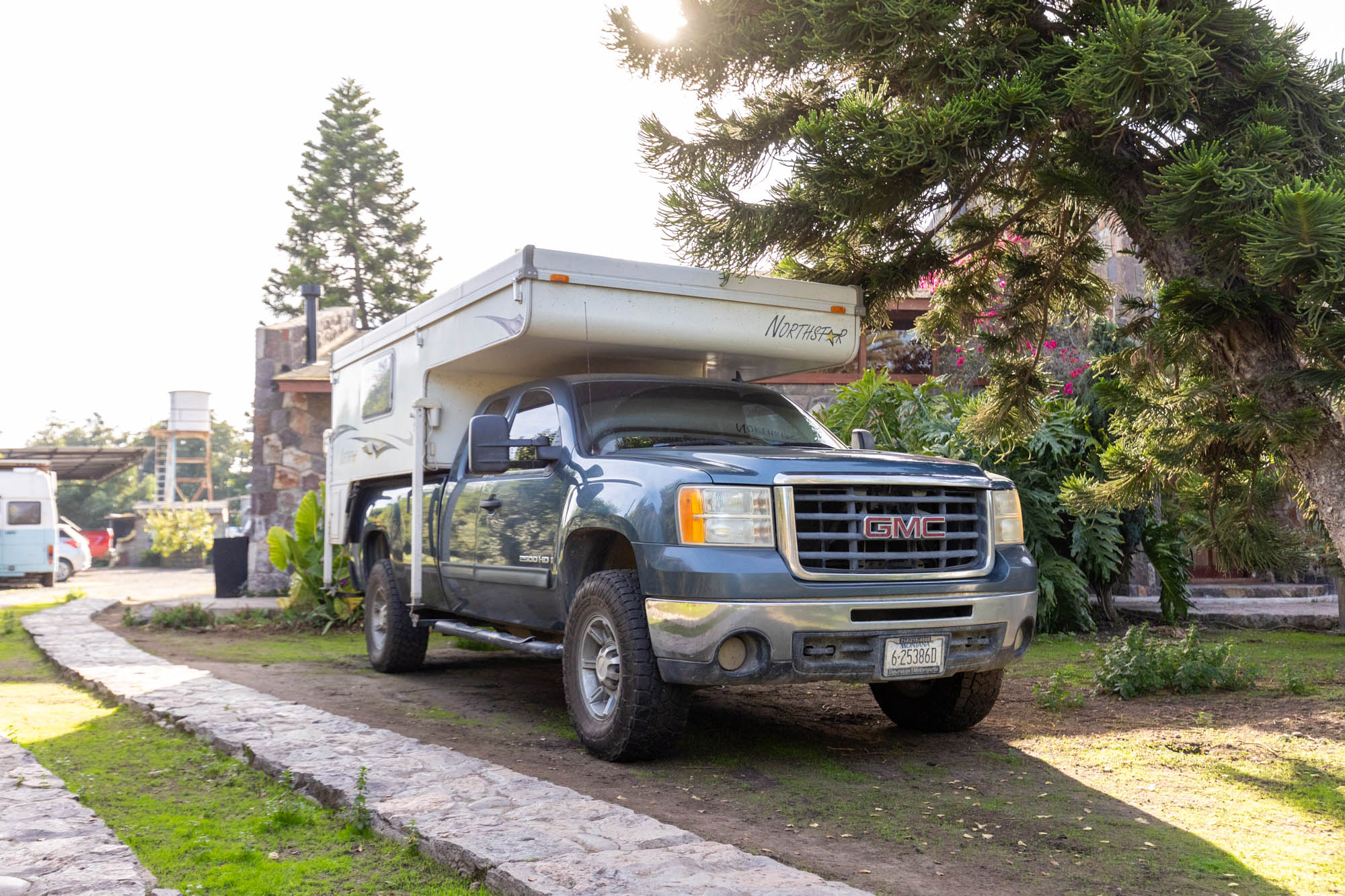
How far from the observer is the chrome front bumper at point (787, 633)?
454 centimetres

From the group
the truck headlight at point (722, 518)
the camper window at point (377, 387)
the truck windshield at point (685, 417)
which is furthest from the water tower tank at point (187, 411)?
the truck headlight at point (722, 518)

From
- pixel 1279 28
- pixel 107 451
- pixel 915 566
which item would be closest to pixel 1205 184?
pixel 1279 28

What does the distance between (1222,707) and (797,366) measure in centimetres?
315

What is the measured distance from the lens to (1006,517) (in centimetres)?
536

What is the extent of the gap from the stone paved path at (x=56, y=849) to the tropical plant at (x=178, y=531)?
29.3 metres

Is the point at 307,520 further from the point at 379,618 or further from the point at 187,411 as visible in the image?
the point at 187,411

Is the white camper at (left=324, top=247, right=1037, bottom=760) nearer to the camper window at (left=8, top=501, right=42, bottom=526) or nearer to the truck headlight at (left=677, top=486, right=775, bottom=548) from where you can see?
the truck headlight at (left=677, top=486, right=775, bottom=548)

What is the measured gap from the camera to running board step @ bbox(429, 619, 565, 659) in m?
A: 5.66

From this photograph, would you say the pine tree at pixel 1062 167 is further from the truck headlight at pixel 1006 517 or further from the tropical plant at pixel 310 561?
the tropical plant at pixel 310 561

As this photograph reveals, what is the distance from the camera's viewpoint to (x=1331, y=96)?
5.20 meters

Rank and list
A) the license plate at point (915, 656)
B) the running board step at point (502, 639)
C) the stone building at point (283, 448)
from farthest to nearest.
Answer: the stone building at point (283, 448), the running board step at point (502, 639), the license plate at point (915, 656)

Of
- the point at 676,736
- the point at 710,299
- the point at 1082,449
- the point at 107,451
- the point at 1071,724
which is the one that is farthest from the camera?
the point at 107,451

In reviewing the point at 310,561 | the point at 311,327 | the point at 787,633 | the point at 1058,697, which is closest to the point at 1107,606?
the point at 1058,697

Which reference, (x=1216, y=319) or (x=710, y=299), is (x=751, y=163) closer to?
(x=710, y=299)
